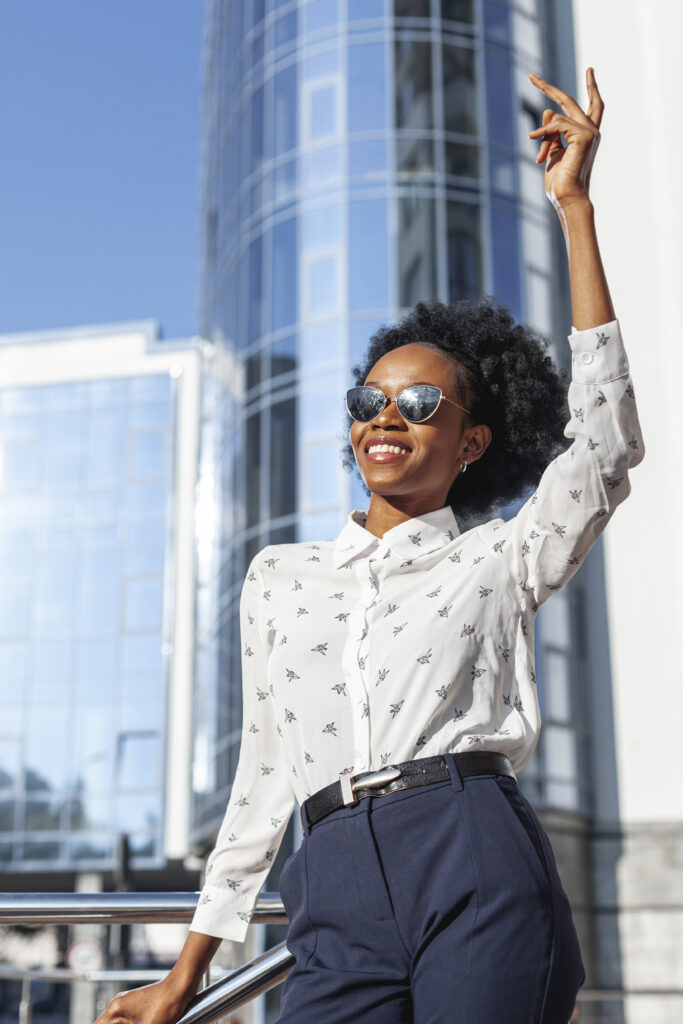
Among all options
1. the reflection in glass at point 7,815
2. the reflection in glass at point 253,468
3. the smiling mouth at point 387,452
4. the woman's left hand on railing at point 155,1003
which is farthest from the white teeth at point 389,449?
the reflection in glass at point 7,815

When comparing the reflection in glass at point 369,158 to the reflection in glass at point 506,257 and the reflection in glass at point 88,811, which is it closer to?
the reflection in glass at point 506,257

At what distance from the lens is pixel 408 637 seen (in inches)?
75.0

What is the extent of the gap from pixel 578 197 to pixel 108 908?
183 centimetres

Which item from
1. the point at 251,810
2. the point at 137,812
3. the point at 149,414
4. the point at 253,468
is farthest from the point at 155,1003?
the point at 149,414

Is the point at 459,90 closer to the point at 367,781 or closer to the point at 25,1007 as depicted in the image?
the point at 25,1007

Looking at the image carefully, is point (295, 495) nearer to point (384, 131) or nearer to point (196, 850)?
point (384, 131)

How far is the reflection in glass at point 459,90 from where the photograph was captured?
1878 centimetres

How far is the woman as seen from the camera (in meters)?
1.71

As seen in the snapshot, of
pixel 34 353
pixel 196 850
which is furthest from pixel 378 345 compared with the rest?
pixel 34 353

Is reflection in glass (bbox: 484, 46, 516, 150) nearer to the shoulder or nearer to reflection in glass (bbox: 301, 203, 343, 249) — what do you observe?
reflection in glass (bbox: 301, 203, 343, 249)

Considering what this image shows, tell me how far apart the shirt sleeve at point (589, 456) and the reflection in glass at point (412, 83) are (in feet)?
58.2

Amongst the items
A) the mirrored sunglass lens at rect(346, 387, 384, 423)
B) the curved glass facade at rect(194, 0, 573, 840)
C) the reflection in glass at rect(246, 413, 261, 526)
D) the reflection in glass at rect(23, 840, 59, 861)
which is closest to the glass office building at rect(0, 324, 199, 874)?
the reflection in glass at rect(23, 840, 59, 861)

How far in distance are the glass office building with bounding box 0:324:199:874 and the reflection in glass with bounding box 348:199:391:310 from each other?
50.1 ft

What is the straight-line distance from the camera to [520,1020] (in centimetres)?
165
